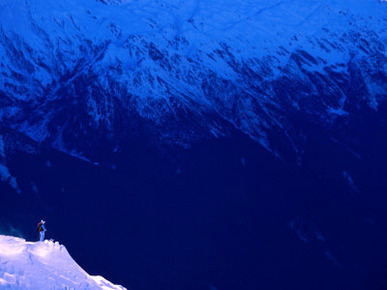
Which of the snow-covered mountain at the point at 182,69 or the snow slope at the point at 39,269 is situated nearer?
the snow slope at the point at 39,269

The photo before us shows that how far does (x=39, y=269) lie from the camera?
2756 cm

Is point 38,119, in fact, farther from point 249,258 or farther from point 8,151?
point 249,258

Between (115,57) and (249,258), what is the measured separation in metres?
72.5

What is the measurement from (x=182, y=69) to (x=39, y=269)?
106 meters

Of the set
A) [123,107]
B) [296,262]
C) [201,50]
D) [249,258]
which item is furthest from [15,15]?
[296,262]

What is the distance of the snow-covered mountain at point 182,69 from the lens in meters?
Result: 115

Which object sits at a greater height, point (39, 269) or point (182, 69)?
point (182, 69)

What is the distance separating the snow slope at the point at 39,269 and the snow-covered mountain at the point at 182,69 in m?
75.2

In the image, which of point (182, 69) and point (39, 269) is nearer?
point (39, 269)

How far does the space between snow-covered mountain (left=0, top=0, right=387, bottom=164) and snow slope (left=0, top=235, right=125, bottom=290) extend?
2962 inches

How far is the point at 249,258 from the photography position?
90438 mm

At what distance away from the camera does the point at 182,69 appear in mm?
128750

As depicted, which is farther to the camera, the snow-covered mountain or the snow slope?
the snow-covered mountain

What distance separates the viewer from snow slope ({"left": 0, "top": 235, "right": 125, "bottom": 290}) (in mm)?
25922
